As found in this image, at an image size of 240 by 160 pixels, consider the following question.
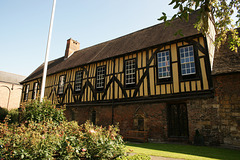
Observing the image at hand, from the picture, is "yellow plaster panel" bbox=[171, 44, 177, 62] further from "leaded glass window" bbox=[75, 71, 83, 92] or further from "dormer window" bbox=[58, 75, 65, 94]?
"dormer window" bbox=[58, 75, 65, 94]

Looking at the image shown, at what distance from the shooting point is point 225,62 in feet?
30.4

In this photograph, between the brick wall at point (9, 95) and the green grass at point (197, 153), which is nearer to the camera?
the green grass at point (197, 153)

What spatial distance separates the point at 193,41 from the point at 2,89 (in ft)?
122

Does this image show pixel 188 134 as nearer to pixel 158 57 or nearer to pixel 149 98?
pixel 149 98

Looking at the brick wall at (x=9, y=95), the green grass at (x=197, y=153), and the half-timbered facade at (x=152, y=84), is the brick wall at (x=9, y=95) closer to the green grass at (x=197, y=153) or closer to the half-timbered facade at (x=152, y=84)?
the half-timbered facade at (x=152, y=84)

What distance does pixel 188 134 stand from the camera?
924 centimetres

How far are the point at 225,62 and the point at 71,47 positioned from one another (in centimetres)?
1780

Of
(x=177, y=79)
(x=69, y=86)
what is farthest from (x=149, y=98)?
(x=69, y=86)

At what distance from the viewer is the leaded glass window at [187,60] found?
9414mm

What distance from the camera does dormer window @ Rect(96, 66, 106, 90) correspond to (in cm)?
1346

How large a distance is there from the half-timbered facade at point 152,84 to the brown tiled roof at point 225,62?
0.41 metres

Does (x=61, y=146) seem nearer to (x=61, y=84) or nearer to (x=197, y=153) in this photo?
(x=197, y=153)

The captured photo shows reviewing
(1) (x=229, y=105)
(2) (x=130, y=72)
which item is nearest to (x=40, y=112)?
(2) (x=130, y=72)

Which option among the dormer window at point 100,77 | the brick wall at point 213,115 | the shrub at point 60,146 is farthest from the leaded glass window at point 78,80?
the shrub at point 60,146
